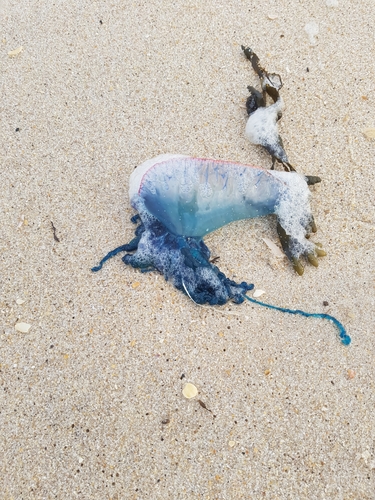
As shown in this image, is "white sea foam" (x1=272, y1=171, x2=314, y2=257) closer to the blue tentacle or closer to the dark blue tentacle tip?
the blue tentacle

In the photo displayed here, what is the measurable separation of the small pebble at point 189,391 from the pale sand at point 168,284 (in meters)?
0.02

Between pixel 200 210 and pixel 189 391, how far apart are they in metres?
0.67

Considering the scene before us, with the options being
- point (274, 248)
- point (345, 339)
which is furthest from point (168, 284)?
point (345, 339)

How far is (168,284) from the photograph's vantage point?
1713 mm

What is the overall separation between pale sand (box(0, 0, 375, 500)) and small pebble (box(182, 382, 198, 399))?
0.07 ft

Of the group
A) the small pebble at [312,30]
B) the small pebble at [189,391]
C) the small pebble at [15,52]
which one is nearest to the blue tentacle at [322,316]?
the small pebble at [189,391]

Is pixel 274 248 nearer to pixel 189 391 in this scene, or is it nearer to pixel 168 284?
pixel 168 284

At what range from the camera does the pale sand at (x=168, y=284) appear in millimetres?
1479

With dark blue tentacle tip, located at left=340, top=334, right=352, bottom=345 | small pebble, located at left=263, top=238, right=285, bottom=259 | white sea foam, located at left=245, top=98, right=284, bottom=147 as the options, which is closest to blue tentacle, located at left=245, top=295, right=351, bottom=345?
dark blue tentacle tip, located at left=340, top=334, right=352, bottom=345

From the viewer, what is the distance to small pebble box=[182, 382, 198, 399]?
1548 millimetres

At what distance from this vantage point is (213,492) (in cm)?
143

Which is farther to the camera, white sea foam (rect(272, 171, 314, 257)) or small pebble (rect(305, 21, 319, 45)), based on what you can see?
small pebble (rect(305, 21, 319, 45))

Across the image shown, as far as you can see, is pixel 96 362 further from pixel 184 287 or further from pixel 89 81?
pixel 89 81

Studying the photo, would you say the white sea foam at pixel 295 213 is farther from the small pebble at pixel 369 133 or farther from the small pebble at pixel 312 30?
the small pebble at pixel 312 30
